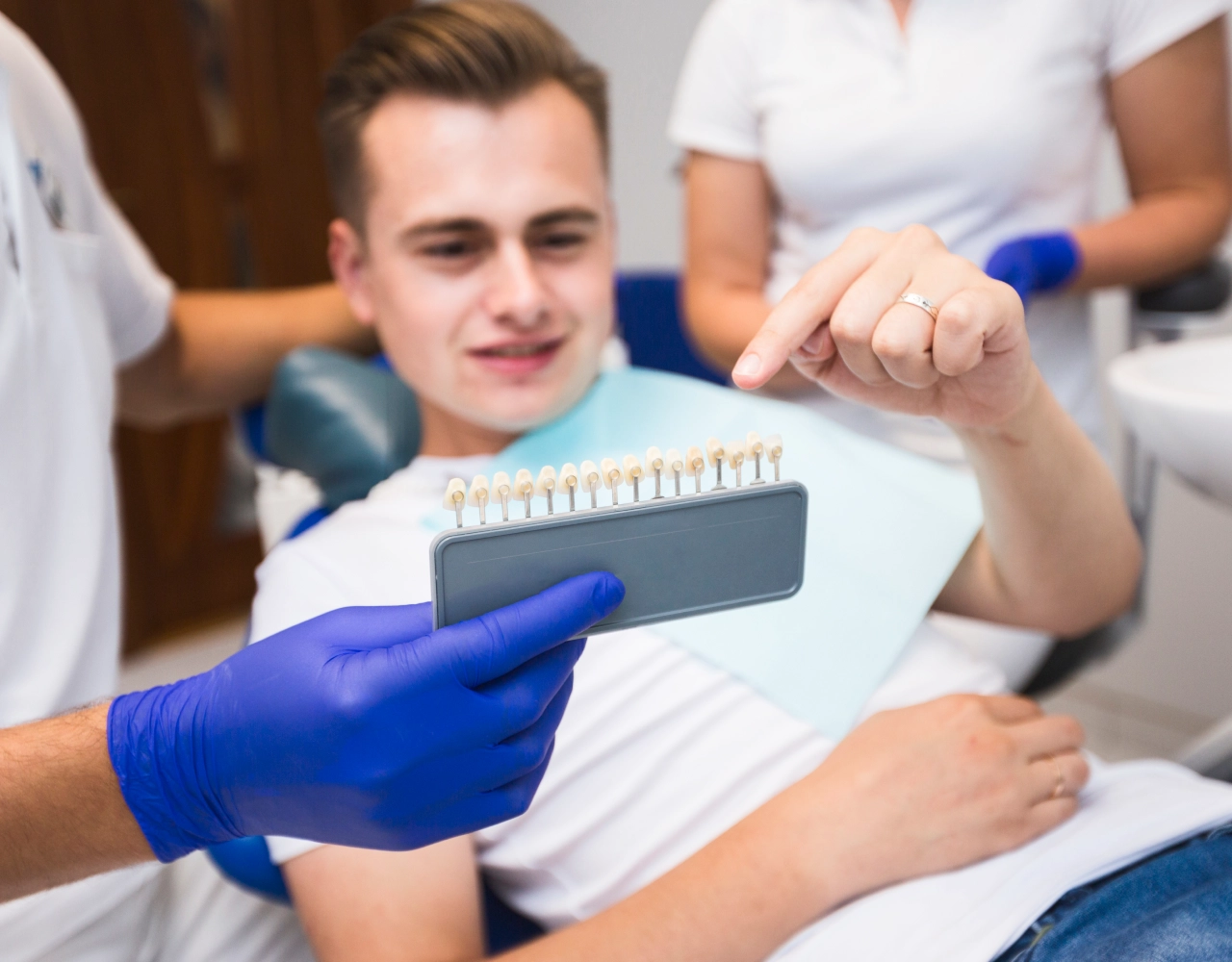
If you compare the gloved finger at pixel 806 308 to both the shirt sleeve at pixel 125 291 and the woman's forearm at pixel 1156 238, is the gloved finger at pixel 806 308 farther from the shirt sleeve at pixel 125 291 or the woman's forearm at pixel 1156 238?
the shirt sleeve at pixel 125 291

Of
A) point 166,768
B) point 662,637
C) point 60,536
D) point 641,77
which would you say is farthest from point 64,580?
point 641,77

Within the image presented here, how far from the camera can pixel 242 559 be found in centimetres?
286

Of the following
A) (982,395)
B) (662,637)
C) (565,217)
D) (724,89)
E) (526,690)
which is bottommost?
(662,637)

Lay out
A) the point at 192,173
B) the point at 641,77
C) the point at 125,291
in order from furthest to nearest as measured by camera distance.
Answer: the point at 192,173, the point at 641,77, the point at 125,291

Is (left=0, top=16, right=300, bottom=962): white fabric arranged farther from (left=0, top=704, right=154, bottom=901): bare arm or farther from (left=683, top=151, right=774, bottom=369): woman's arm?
(left=683, top=151, right=774, bottom=369): woman's arm

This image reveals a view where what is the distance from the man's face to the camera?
0.91m

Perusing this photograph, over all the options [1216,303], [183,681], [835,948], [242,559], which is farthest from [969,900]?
[242,559]

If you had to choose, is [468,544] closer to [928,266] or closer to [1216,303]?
[928,266]

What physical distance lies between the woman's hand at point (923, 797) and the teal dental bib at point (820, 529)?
2.4 inches

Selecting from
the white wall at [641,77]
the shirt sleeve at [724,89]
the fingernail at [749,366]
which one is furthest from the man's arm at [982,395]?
the white wall at [641,77]

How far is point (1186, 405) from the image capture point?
2.54ft

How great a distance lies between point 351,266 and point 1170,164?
2.91 ft

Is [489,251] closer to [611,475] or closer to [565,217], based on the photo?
[565,217]

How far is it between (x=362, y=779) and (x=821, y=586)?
0.43 m
